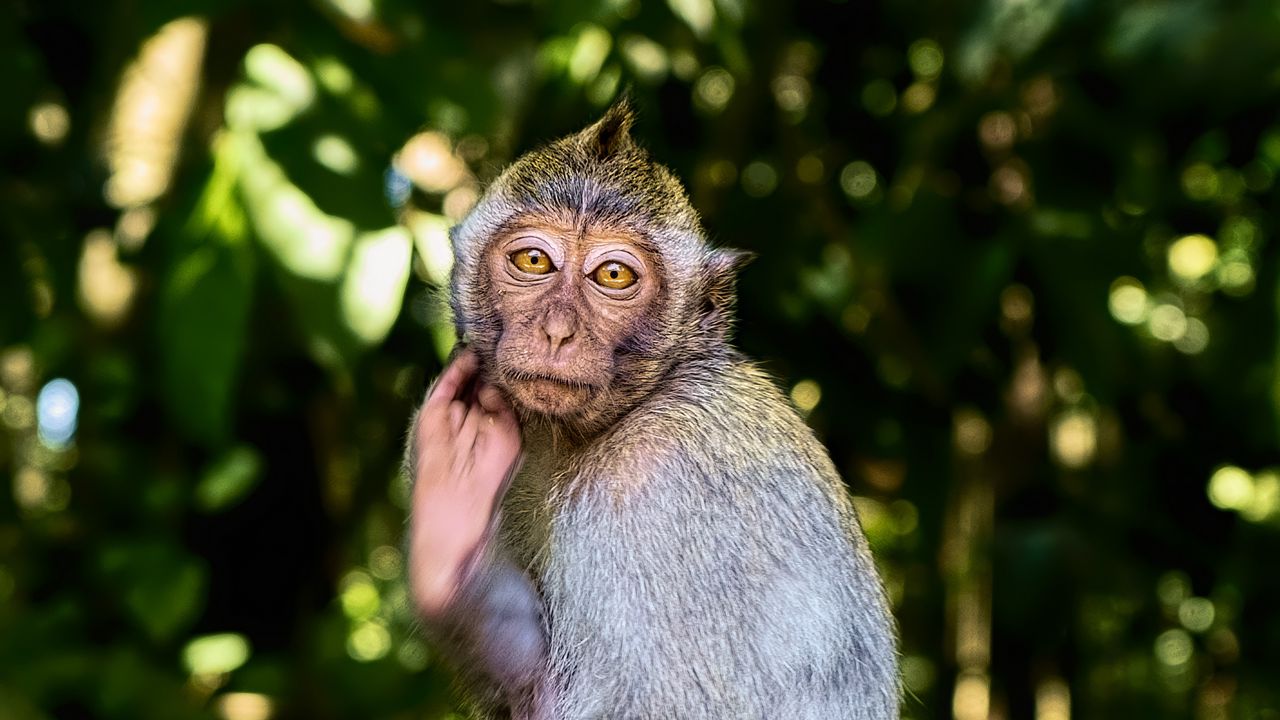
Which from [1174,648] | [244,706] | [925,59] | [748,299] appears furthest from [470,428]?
[1174,648]

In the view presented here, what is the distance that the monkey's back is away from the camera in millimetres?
2598

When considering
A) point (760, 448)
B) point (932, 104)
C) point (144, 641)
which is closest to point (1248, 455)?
point (932, 104)

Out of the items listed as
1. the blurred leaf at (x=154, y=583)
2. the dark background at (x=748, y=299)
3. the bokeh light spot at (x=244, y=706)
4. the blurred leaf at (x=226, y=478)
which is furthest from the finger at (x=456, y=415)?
the bokeh light spot at (x=244, y=706)

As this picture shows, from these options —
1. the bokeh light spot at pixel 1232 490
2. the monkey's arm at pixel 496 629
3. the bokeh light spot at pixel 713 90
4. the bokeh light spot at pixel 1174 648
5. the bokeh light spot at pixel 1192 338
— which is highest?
the bokeh light spot at pixel 713 90

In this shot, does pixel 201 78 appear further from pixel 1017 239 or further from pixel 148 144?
pixel 1017 239

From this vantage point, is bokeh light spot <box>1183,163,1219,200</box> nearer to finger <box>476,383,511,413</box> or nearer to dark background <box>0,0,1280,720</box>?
dark background <box>0,0,1280,720</box>

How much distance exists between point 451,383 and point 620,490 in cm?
49

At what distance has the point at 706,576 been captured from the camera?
2633 millimetres

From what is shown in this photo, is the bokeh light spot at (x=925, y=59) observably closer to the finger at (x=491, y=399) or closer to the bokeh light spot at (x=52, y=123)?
the finger at (x=491, y=399)

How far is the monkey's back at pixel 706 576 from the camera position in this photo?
2598mm

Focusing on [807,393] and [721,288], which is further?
[807,393]

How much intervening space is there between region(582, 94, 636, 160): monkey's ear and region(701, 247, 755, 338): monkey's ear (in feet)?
1.30

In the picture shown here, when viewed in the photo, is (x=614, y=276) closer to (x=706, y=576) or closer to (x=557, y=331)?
(x=557, y=331)

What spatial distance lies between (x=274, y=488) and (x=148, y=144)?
1.63 m
